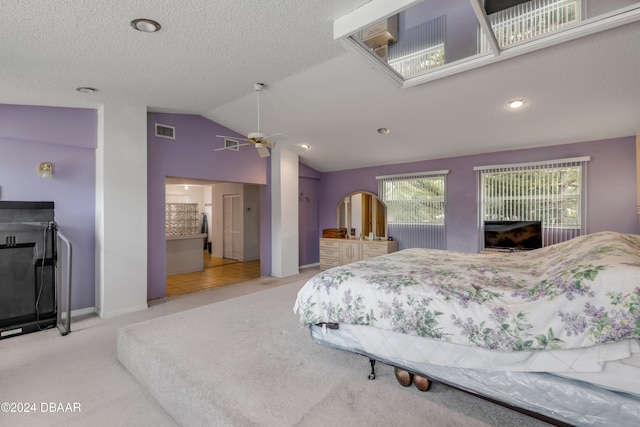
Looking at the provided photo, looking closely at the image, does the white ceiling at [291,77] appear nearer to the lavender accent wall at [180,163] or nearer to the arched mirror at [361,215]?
the lavender accent wall at [180,163]

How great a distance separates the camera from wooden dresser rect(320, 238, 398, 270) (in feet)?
20.0

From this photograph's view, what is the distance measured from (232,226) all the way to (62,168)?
4778mm

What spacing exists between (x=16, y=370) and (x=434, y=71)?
4742 millimetres

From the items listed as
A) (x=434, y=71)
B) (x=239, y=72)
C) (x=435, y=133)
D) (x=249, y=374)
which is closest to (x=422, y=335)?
(x=249, y=374)

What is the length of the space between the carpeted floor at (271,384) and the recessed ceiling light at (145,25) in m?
2.49

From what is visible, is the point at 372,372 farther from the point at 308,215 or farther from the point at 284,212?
the point at 308,215

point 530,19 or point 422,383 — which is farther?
point 530,19

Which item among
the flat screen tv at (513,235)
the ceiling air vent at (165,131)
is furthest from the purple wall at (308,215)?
the flat screen tv at (513,235)

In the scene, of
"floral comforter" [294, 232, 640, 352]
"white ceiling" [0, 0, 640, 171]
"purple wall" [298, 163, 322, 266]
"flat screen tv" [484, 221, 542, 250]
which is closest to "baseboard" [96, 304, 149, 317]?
"white ceiling" [0, 0, 640, 171]

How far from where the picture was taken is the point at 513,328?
1.58m

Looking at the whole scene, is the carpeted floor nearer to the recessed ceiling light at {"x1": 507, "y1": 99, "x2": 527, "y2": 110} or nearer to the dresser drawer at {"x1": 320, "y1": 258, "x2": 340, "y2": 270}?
the recessed ceiling light at {"x1": 507, "y1": 99, "x2": 527, "y2": 110}

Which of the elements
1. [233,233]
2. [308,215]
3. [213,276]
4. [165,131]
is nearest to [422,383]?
[165,131]

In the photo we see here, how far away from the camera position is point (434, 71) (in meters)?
3.24

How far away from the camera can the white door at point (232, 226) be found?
8.24m
